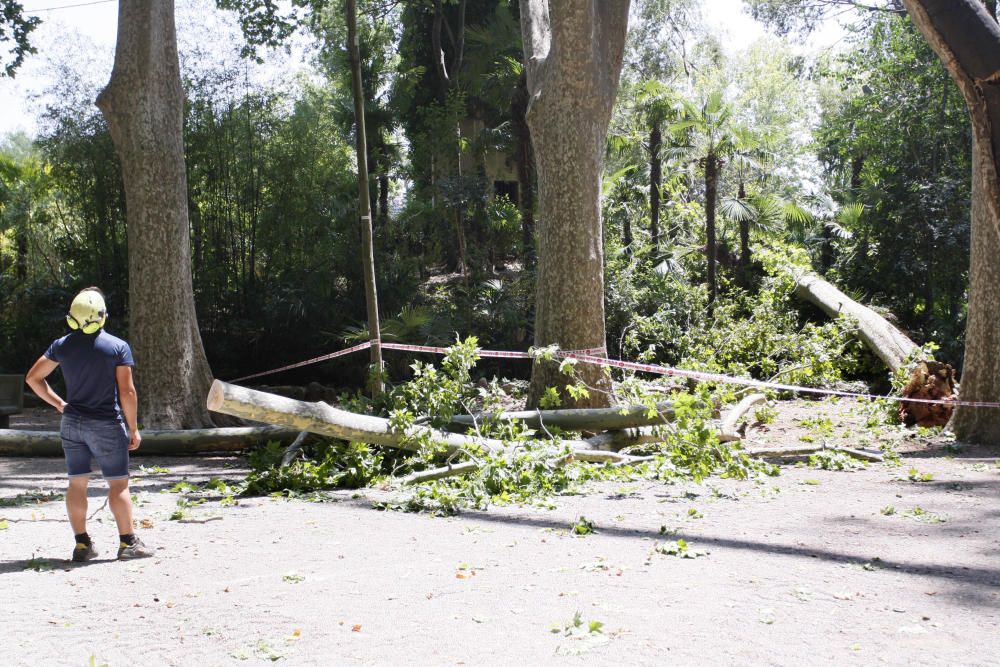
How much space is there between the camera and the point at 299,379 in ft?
61.0

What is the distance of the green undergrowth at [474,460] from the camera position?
742cm

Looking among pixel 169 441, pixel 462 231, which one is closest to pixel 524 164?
pixel 462 231

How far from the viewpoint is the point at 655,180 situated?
21.6m

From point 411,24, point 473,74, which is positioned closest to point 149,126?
point 473,74

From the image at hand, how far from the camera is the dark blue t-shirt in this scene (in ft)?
16.8

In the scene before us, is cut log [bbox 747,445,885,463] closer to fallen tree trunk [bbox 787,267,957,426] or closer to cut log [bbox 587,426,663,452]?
cut log [bbox 587,426,663,452]

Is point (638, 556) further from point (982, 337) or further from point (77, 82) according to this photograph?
point (77, 82)

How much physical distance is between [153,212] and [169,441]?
3.52 meters

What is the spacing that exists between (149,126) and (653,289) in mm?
10919

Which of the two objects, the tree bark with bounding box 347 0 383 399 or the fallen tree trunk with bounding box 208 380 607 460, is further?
the tree bark with bounding box 347 0 383 399

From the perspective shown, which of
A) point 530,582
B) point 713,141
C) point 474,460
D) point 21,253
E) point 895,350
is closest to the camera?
point 530,582

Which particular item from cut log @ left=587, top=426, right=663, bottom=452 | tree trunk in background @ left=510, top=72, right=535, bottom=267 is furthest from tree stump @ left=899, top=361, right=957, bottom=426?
tree trunk in background @ left=510, top=72, right=535, bottom=267

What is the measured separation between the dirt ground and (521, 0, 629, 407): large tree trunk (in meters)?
3.25

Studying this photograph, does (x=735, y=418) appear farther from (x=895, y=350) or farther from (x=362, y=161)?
(x=362, y=161)
